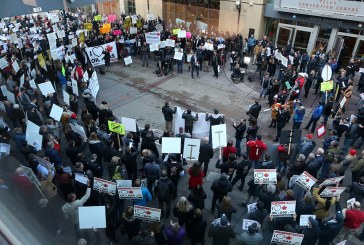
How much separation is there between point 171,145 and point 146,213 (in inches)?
110

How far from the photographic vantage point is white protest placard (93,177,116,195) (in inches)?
290

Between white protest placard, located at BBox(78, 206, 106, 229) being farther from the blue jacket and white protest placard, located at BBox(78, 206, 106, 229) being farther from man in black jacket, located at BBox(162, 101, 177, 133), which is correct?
the blue jacket

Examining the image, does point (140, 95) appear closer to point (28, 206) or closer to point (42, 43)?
point (42, 43)

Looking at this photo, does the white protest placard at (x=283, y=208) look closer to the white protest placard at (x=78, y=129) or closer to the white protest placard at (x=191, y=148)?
the white protest placard at (x=191, y=148)

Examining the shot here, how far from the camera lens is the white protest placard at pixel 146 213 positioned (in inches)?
260

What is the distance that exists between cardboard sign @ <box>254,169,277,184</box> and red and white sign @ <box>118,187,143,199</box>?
3073 millimetres

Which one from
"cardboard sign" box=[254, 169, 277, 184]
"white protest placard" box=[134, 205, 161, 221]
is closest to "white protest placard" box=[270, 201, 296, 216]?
"cardboard sign" box=[254, 169, 277, 184]

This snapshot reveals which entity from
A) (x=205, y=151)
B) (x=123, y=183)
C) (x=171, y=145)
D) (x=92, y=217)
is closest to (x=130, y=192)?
(x=123, y=183)

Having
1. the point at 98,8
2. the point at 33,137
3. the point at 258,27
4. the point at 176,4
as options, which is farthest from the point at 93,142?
the point at 98,8

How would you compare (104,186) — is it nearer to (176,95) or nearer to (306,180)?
(306,180)

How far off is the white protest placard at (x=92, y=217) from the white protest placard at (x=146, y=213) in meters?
0.75

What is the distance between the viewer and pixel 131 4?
31062mm

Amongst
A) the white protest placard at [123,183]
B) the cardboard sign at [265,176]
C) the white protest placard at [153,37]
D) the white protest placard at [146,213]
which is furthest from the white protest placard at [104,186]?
the white protest placard at [153,37]

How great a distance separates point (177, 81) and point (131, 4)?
1711cm
